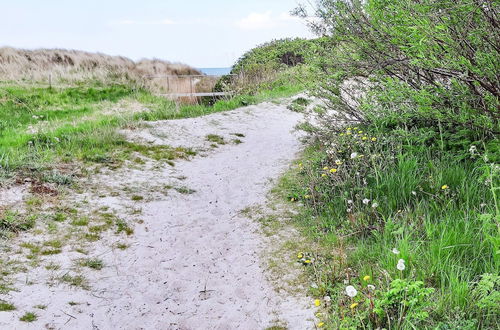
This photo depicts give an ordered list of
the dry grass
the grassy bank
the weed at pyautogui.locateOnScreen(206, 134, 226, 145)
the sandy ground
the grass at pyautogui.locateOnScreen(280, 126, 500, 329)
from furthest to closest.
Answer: the dry grass < the weed at pyautogui.locateOnScreen(206, 134, 226, 145) < the grassy bank < the sandy ground < the grass at pyautogui.locateOnScreen(280, 126, 500, 329)

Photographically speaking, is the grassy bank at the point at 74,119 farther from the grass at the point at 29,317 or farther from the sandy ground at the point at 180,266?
the grass at the point at 29,317

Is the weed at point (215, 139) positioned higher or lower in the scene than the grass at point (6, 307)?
higher

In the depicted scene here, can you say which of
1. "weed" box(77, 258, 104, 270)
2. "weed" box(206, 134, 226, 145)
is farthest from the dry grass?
"weed" box(77, 258, 104, 270)

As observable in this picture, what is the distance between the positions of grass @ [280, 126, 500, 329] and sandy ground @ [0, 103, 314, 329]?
22.6 inches

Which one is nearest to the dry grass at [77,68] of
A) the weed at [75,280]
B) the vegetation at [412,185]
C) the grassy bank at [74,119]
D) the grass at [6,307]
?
the grassy bank at [74,119]

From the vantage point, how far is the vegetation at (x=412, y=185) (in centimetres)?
317

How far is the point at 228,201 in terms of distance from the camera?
22.0 ft

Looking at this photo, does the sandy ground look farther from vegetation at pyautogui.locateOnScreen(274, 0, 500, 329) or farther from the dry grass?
the dry grass

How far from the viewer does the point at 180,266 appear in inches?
193

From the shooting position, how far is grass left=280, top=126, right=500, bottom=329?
3104 mm

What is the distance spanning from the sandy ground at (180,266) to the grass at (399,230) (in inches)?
22.6

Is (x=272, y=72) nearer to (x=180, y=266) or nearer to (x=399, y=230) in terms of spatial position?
(x=180, y=266)

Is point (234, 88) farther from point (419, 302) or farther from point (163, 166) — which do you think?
point (419, 302)

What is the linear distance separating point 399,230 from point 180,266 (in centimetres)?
257
